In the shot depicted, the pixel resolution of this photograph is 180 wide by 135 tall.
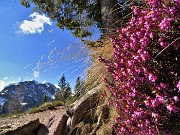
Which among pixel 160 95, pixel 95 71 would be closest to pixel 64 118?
pixel 95 71

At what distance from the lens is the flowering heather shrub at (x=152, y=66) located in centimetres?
333

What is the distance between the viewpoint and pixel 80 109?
30.6 feet

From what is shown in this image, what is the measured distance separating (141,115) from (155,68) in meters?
0.80

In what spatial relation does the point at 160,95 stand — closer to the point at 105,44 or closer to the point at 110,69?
the point at 110,69

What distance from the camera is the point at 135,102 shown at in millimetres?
4148

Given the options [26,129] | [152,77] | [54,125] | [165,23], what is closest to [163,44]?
[165,23]

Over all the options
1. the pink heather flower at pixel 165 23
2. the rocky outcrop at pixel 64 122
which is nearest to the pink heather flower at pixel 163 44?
the pink heather flower at pixel 165 23

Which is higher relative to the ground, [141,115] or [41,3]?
[41,3]

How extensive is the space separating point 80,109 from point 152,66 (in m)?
5.97

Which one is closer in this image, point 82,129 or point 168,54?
point 168,54

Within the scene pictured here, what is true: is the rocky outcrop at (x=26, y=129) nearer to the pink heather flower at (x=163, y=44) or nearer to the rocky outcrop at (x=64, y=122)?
the rocky outcrop at (x=64, y=122)

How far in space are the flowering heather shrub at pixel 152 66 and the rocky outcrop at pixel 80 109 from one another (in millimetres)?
3694

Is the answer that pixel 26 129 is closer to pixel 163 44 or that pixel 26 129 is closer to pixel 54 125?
pixel 54 125

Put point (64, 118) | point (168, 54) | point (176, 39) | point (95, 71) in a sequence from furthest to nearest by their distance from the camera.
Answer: point (64, 118), point (95, 71), point (168, 54), point (176, 39)
